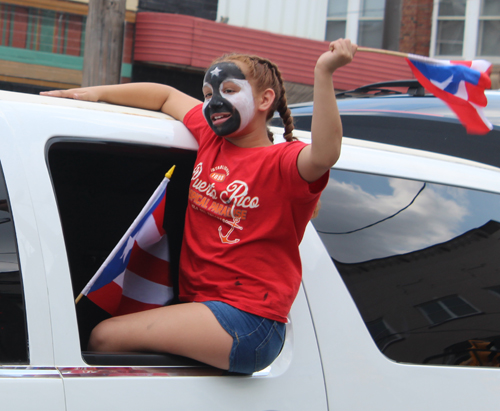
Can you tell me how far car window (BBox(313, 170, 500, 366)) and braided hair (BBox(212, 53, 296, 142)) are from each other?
0.92 ft

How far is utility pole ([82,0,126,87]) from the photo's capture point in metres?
5.25

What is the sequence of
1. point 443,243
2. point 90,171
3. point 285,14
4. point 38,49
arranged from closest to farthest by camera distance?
point 443,243, point 90,171, point 38,49, point 285,14

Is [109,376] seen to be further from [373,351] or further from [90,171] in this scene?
[90,171]

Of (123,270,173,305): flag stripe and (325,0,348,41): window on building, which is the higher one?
(325,0,348,41): window on building

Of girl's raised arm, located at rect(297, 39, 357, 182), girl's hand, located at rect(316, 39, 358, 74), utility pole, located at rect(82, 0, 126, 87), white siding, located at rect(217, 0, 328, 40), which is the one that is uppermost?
white siding, located at rect(217, 0, 328, 40)

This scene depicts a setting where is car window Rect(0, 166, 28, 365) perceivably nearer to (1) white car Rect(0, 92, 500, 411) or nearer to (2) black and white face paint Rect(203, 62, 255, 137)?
(1) white car Rect(0, 92, 500, 411)

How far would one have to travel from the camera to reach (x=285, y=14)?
29.7 ft

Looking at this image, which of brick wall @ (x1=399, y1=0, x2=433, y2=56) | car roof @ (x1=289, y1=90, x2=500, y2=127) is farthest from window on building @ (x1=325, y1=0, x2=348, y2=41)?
car roof @ (x1=289, y1=90, x2=500, y2=127)

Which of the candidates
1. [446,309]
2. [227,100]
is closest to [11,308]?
[227,100]

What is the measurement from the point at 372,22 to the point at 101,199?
9.25 metres

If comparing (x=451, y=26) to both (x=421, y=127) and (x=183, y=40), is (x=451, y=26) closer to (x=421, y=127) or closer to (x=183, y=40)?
(x=183, y=40)

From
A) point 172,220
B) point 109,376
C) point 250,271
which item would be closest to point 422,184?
point 250,271

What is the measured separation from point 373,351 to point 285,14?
8310 millimetres

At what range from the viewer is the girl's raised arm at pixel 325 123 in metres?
1.47
